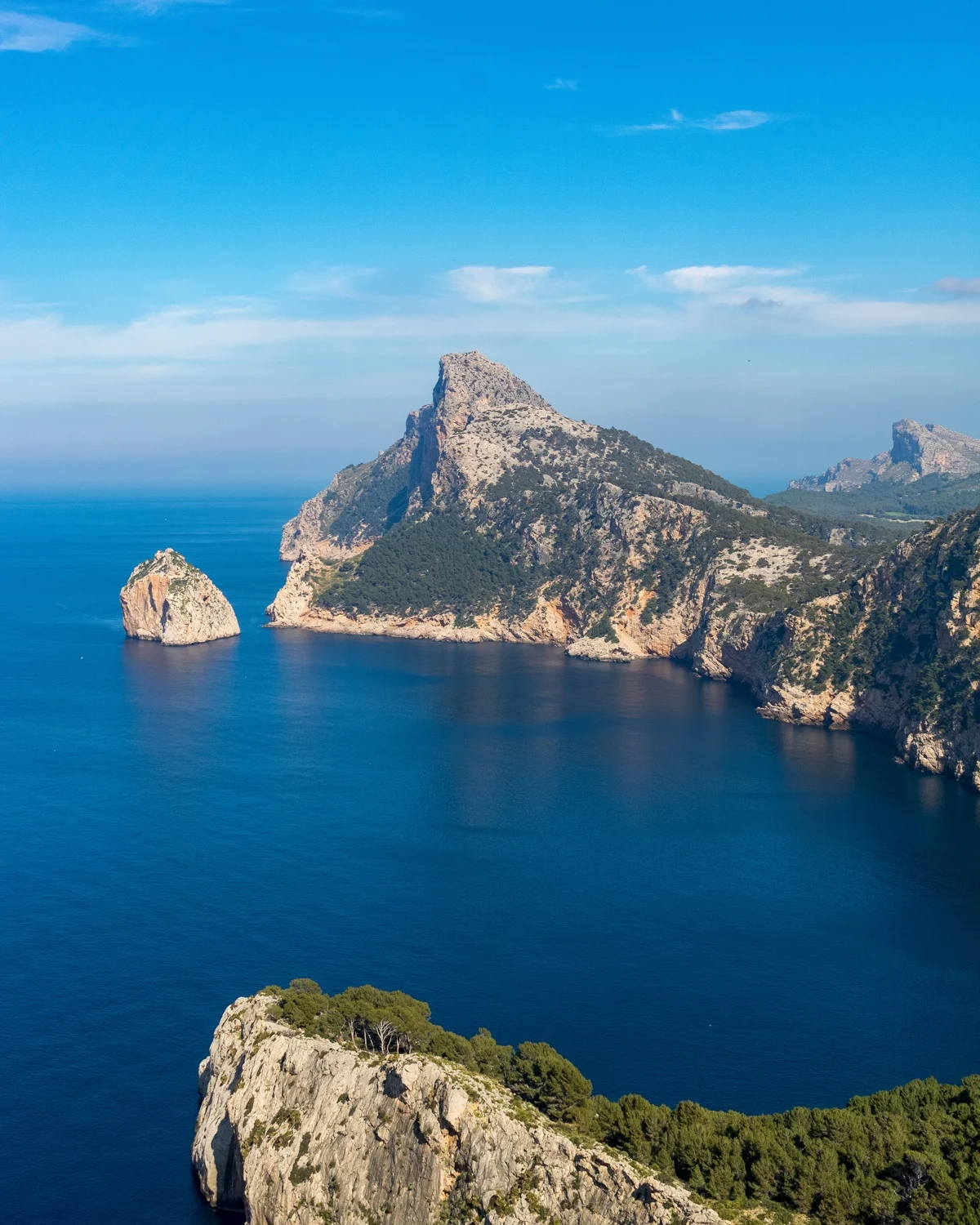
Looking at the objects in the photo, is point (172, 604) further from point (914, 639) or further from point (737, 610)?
point (914, 639)

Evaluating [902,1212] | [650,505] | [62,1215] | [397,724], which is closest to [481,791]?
[397,724]

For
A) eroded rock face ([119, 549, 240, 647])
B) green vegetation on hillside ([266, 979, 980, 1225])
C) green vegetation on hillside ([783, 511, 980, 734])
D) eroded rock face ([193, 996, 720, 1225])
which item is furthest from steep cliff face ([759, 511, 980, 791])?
eroded rock face ([119, 549, 240, 647])

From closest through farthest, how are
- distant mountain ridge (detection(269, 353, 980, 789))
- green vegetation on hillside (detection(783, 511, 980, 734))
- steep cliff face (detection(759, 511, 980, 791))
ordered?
steep cliff face (detection(759, 511, 980, 791))
green vegetation on hillside (detection(783, 511, 980, 734))
distant mountain ridge (detection(269, 353, 980, 789))

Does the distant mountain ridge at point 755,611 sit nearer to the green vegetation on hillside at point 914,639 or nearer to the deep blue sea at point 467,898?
the green vegetation on hillside at point 914,639

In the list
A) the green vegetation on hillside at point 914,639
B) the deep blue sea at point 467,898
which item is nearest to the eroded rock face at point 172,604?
the deep blue sea at point 467,898

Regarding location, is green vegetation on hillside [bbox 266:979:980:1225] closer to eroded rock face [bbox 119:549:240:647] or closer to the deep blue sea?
the deep blue sea
